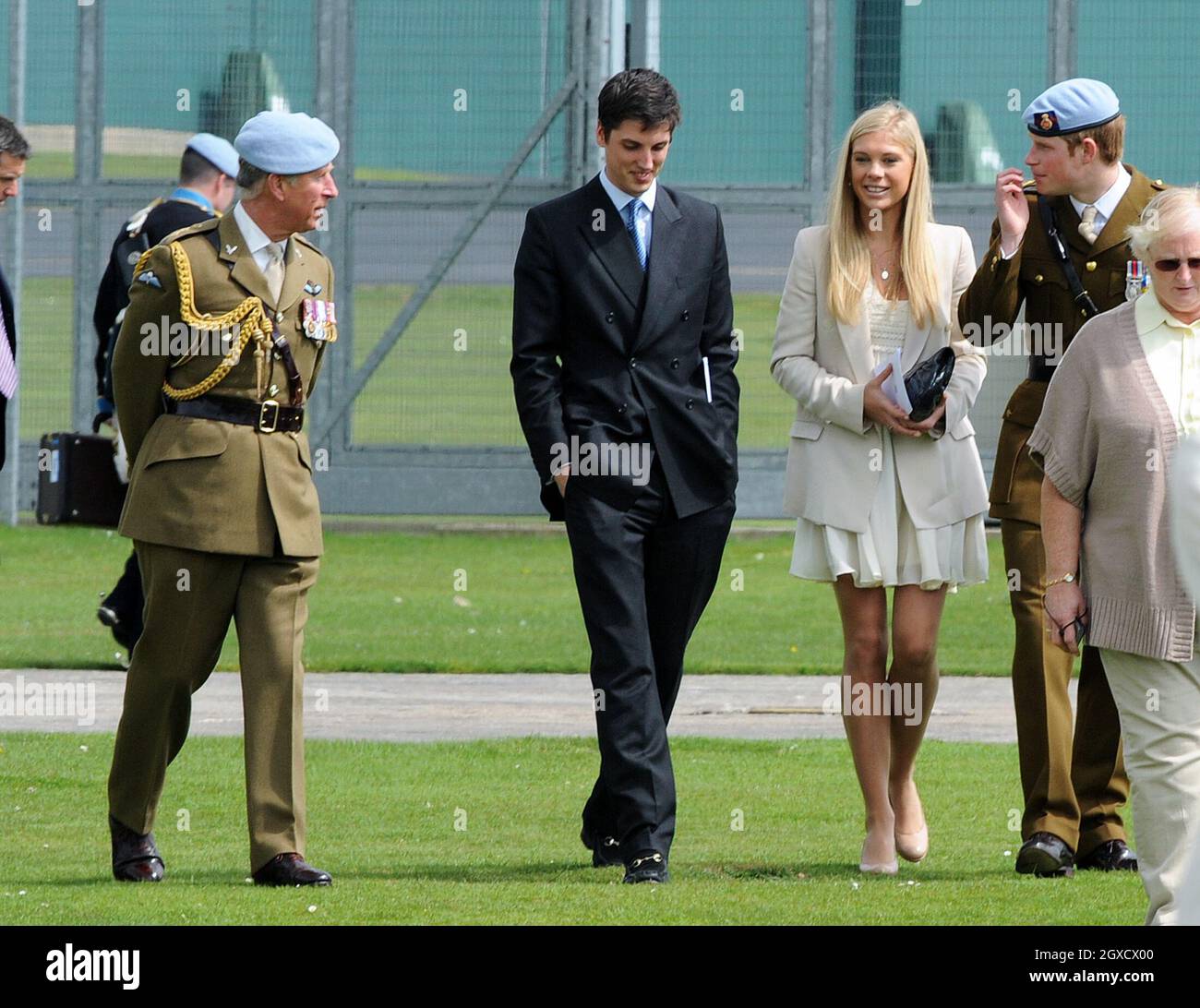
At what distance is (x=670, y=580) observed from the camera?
6824mm

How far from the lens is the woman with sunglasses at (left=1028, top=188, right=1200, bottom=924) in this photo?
5.37 meters

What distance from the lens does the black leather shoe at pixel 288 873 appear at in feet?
20.8

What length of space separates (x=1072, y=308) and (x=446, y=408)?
12.8m

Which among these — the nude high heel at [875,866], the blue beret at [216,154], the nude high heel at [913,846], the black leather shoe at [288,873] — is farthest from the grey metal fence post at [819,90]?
the black leather shoe at [288,873]

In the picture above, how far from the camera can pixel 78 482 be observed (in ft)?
29.3

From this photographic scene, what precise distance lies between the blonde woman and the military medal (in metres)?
0.48

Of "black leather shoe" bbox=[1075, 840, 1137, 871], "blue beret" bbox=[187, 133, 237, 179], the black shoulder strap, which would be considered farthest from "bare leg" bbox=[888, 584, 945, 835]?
"blue beret" bbox=[187, 133, 237, 179]

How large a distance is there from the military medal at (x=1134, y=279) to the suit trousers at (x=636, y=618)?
1.35 m

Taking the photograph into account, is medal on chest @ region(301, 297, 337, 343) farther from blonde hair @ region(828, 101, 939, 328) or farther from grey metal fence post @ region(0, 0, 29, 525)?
grey metal fence post @ region(0, 0, 29, 525)

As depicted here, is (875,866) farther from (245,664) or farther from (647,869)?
(245,664)

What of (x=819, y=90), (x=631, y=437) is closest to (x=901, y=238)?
(x=631, y=437)

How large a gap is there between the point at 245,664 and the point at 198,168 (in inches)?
162
